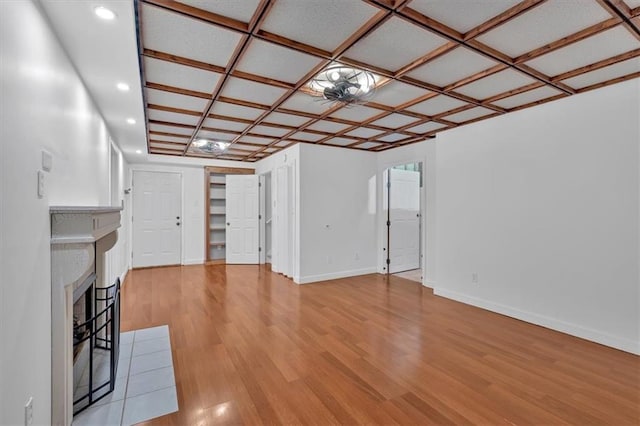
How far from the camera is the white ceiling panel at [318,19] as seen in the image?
1.82 meters

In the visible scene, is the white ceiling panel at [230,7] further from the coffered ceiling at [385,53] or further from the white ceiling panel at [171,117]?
the white ceiling panel at [171,117]

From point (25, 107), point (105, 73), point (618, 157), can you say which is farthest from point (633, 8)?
point (105, 73)

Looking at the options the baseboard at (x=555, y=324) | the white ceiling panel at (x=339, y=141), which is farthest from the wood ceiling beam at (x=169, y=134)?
the baseboard at (x=555, y=324)

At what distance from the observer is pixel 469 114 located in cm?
379

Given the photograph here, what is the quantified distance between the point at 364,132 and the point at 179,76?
2761 mm

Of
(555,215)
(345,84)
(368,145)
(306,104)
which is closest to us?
(345,84)

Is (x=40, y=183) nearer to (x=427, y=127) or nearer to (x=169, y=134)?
(x=169, y=134)

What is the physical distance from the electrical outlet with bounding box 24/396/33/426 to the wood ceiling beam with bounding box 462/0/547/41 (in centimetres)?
319

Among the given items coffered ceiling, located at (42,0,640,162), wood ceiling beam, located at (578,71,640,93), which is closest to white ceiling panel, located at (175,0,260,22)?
coffered ceiling, located at (42,0,640,162)

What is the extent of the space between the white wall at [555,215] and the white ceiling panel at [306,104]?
2.04 metres

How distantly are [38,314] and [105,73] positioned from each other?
184 cm

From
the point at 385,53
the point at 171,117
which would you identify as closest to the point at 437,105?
the point at 385,53

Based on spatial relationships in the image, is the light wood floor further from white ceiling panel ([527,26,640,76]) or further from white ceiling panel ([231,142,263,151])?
white ceiling panel ([231,142,263,151])

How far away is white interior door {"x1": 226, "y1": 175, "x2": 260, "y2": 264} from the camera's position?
22.5ft
